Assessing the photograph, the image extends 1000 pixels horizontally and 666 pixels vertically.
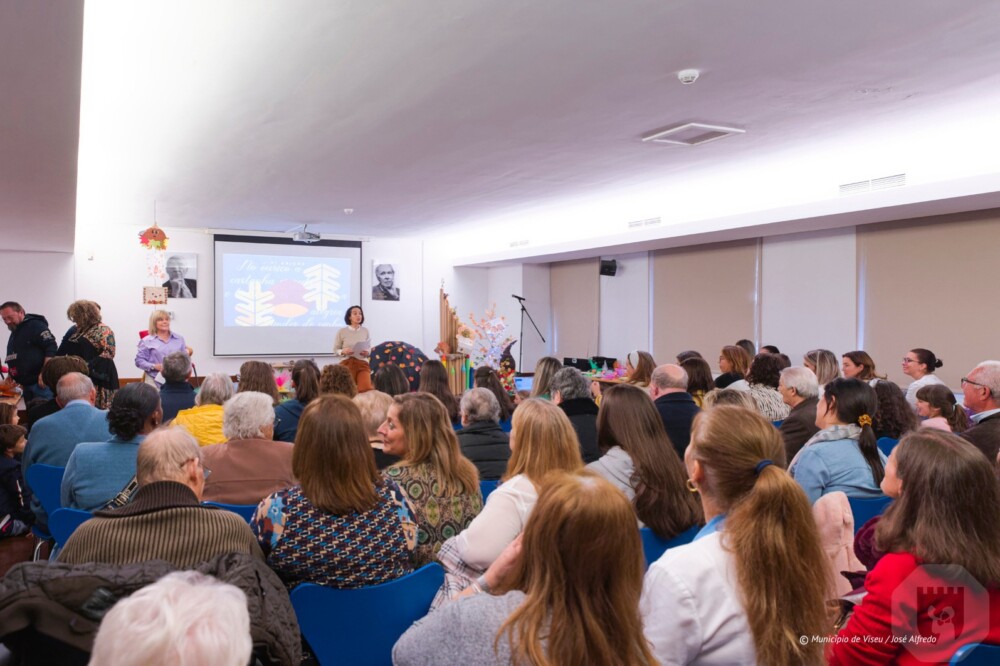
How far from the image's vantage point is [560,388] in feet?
13.3

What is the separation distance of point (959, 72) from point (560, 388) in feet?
10.8

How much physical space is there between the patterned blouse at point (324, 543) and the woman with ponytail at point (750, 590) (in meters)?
0.93

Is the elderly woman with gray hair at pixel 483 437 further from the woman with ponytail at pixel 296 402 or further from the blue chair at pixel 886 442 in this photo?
the blue chair at pixel 886 442

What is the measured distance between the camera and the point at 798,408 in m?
3.79

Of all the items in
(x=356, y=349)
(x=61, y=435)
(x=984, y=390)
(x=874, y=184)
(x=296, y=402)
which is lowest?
(x=61, y=435)

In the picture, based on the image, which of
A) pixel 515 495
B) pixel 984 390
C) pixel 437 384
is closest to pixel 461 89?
pixel 437 384

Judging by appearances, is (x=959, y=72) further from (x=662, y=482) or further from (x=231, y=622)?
(x=231, y=622)

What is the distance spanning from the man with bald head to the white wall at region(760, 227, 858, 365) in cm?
481

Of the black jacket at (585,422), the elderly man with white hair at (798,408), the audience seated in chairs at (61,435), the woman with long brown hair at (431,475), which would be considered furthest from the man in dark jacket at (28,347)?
the elderly man with white hair at (798,408)

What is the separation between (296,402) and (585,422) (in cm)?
172

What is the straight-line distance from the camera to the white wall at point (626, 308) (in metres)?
11.2

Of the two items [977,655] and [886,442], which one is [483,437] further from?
[977,655]

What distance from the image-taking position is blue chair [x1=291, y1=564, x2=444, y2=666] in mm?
1920

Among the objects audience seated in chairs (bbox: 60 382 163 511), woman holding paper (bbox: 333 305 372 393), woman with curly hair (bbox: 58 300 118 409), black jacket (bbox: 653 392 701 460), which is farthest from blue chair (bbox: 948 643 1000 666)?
woman with curly hair (bbox: 58 300 118 409)
